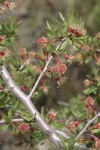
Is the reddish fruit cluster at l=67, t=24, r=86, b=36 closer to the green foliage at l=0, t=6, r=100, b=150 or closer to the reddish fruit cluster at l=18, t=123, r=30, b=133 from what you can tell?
the green foliage at l=0, t=6, r=100, b=150

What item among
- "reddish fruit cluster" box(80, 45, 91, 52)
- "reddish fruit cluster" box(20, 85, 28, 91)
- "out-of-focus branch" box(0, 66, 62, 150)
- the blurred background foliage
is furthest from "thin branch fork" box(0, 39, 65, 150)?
the blurred background foliage

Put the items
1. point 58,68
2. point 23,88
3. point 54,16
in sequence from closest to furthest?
1. point 58,68
2. point 23,88
3. point 54,16

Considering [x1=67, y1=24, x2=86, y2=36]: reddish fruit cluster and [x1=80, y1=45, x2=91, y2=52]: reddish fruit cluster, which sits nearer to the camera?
[x1=67, y1=24, x2=86, y2=36]: reddish fruit cluster

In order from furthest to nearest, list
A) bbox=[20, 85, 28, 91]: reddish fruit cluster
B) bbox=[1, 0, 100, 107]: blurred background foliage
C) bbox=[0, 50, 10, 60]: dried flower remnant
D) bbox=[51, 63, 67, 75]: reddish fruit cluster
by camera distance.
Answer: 1. bbox=[1, 0, 100, 107]: blurred background foliage
2. bbox=[20, 85, 28, 91]: reddish fruit cluster
3. bbox=[0, 50, 10, 60]: dried flower remnant
4. bbox=[51, 63, 67, 75]: reddish fruit cluster

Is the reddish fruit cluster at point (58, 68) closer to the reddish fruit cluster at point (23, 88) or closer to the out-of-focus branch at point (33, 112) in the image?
the out-of-focus branch at point (33, 112)

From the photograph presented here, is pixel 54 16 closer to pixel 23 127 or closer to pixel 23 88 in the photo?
pixel 23 88

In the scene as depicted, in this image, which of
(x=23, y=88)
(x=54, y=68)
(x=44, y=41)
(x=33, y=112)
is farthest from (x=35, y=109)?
(x=23, y=88)

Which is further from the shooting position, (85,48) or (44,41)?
(85,48)

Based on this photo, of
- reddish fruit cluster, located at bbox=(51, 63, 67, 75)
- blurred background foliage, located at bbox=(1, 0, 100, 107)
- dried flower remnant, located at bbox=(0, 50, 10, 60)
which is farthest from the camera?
blurred background foliage, located at bbox=(1, 0, 100, 107)

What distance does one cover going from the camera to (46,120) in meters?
1.75

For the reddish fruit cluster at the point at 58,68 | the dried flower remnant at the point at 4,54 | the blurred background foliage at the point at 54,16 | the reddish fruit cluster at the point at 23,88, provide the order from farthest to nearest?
the blurred background foliage at the point at 54,16 < the reddish fruit cluster at the point at 23,88 < the dried flower remnant at the point at 4,54 < the reddish fruit cluster at the point at 58,68

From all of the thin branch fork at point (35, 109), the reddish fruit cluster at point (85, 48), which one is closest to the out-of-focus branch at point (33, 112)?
the thin branch fork at point (35, 109)

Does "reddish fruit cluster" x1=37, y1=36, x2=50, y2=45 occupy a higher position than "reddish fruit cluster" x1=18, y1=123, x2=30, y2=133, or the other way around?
"reddish fruit cluster" x1=37, y1=36, x2=50, y2=45

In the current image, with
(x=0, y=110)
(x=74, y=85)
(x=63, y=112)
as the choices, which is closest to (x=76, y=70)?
(x=74, y=85)
